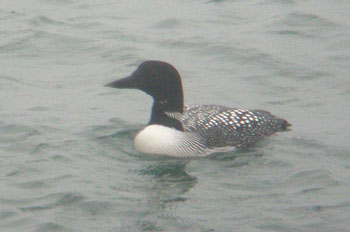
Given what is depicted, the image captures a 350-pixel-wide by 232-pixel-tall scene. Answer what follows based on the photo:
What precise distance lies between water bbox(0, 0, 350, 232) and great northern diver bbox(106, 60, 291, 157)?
0.12 m

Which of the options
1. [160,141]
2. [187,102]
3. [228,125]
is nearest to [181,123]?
[160,141]

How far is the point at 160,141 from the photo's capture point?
320 inches

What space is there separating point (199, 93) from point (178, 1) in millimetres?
3906

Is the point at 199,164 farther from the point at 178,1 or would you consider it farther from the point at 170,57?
the point at 178,1

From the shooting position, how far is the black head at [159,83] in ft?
26.6

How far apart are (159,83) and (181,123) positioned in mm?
439

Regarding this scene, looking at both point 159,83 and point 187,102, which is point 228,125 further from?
point 187,102

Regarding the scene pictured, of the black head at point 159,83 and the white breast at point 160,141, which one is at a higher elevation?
the black head at point 159,83

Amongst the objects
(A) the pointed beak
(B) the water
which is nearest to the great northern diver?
(A) the pointed beak

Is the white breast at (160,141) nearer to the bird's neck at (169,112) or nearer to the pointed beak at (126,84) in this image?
the bird's neck at (169,112)

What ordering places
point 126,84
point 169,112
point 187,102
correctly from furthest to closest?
point 187,102 < point 169,112 < point 126,84

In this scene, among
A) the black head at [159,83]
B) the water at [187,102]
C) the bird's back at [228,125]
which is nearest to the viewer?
the water at [187,102]

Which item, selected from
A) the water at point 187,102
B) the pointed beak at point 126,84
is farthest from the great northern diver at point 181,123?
the water at point 187,102

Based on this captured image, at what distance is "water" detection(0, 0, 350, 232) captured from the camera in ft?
22.4
